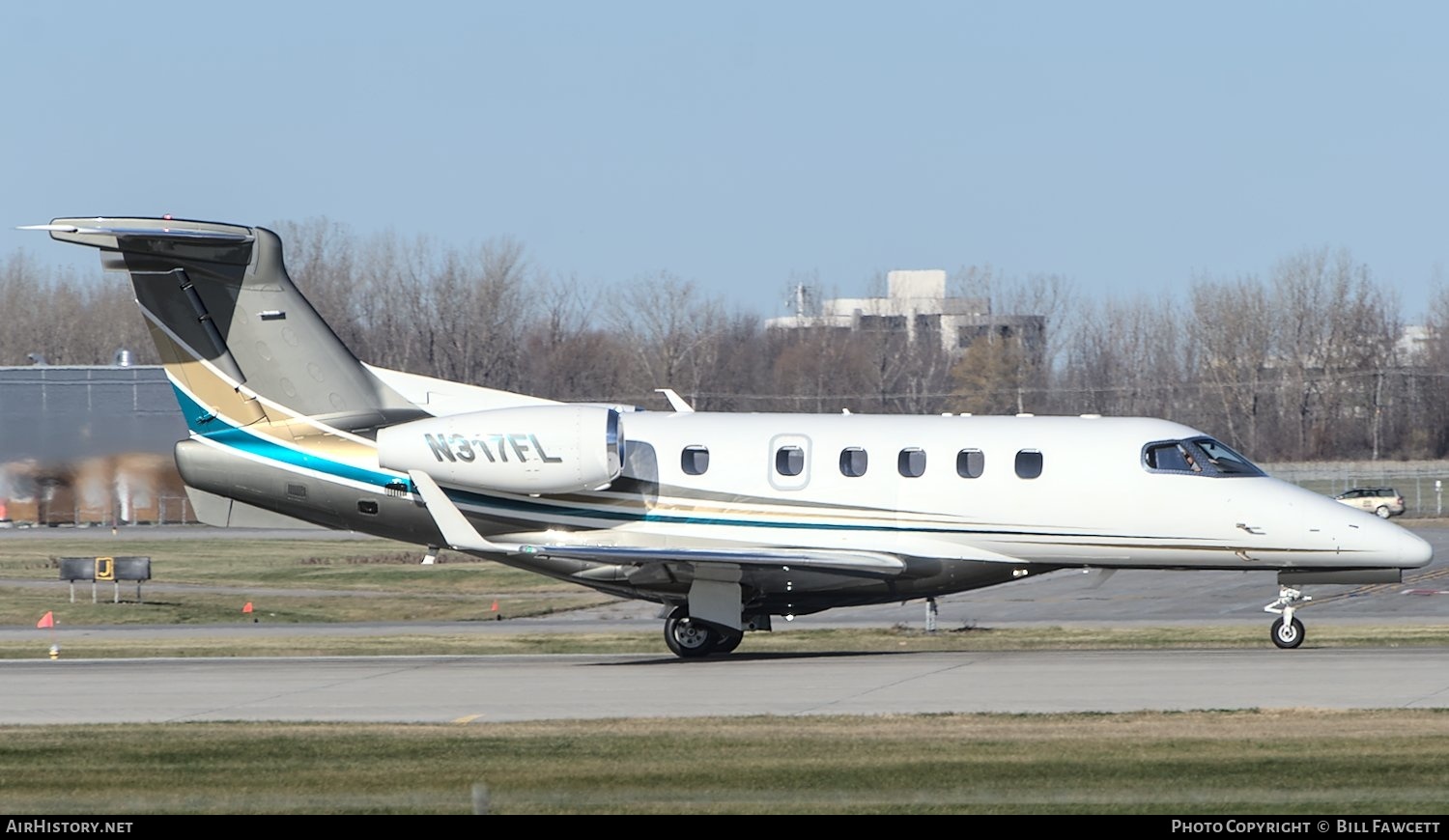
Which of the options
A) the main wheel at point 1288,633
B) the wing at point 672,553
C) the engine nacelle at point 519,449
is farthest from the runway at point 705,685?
the engine nacelle at point 519,449

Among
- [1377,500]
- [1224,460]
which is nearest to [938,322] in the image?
[1377,500]

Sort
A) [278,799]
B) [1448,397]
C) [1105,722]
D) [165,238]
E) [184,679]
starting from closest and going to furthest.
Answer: [278,799] → [1105,722] → [184,679] → [165,238] → [1448,397]

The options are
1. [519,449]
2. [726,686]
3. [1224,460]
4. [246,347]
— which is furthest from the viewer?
[246,347]

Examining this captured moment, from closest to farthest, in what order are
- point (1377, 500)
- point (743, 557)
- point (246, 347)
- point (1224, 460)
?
1. point (743, 557)
2. point (1224, 460)
3. point (246, 347)
4. point (1377, 500)


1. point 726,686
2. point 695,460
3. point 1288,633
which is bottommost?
point 726,686

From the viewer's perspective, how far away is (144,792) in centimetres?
1260

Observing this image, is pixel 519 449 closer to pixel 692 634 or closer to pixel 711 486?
pixel 711 486

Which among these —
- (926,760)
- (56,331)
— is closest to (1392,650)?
(926,760)

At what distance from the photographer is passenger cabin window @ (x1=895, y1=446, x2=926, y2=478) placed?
21.5 m

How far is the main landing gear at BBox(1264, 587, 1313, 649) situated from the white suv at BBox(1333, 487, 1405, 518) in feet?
138

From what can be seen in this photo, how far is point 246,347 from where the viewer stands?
22.5 m

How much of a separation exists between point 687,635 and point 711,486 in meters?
1.94
